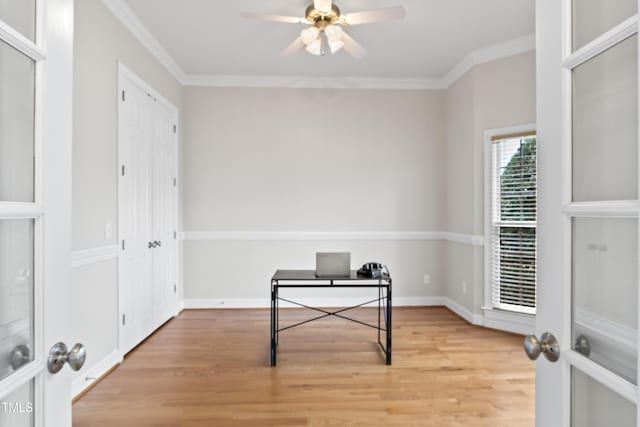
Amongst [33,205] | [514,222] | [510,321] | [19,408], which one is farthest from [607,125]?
[510,321]

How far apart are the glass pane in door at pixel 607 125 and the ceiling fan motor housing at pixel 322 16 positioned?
2.43 m

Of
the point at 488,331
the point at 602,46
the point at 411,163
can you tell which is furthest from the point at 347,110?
the point at 602,46

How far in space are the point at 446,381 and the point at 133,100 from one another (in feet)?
12.1

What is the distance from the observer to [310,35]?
2.97 metres

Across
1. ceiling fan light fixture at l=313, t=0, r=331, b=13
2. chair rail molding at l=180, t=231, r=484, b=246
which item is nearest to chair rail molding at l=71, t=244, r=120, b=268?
chair rail molding at l=180, t=231, r=484, b=246

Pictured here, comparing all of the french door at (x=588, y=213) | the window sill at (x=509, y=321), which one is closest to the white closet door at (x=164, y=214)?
the window sill at (x=509, y=321)

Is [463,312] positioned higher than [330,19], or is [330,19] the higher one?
[330,19]

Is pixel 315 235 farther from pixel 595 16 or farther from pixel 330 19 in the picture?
pixel 595 16

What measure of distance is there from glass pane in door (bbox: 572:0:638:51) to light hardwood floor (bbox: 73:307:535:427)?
2.20 meters

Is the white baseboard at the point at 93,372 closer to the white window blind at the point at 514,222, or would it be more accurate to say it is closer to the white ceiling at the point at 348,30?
the white ceiling at the point at 348,30

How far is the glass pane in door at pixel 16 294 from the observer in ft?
2.33

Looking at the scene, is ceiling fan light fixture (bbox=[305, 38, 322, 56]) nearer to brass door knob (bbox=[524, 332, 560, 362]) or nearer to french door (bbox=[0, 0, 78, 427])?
french door (bbox=[0, 0, 78, 427])

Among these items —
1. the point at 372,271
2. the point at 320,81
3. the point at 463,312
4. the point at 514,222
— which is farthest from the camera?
the point at 320,81

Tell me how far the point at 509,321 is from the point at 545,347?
3432 millimetres
